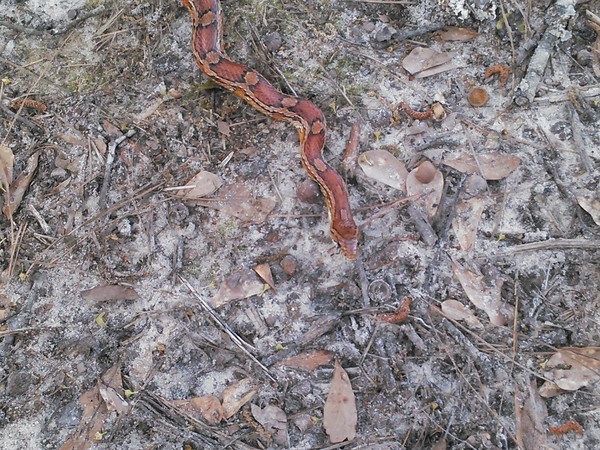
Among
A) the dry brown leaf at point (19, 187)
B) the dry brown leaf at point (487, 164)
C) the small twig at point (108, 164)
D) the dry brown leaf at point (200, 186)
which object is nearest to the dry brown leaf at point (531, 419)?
the dry brown leaf at point (487, 164)

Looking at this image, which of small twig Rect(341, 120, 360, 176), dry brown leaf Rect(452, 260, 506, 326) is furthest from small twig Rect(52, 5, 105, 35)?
dry brown leaf Rect(452, 260, 506, 326)

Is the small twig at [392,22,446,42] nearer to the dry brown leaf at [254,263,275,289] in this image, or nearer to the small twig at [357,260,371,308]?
the small twig at [357,260,371,308]

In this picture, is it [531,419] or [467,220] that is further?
[467,220]

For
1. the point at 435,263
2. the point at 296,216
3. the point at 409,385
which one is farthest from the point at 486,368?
the point at 296,216

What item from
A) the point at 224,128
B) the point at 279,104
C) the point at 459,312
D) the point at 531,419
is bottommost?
the point at 531,419

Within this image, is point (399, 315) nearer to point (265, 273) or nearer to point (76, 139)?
point (265, 273)

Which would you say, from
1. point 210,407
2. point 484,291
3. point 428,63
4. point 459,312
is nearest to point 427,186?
point 484,291

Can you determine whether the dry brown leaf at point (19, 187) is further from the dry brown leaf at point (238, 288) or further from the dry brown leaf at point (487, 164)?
the dry brown leaf at point (487, 164)

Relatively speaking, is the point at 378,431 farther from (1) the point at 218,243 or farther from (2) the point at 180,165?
(2) the point at 180,165
